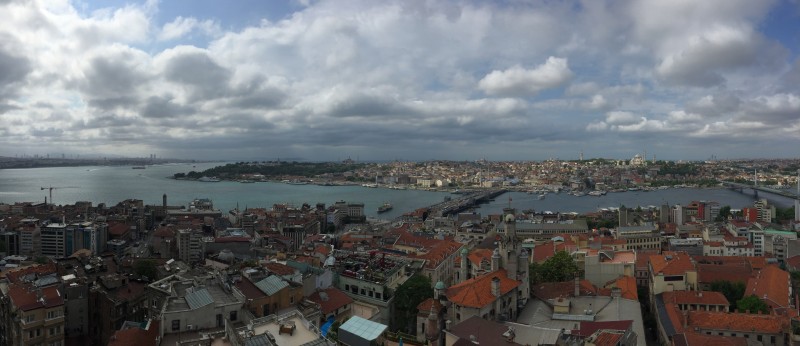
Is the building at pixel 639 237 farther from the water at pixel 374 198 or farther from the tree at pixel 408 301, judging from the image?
the water at pixel 374 198

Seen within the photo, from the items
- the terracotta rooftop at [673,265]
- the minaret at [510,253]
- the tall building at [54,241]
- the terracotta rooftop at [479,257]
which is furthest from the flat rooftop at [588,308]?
the tall building at [54,241]

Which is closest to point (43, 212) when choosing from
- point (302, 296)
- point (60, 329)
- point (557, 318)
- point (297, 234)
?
point (297, 234)

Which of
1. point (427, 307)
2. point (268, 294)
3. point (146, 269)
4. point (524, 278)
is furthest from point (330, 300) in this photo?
point (146, 269)

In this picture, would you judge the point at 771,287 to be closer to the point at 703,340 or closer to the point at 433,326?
the point at 703,340

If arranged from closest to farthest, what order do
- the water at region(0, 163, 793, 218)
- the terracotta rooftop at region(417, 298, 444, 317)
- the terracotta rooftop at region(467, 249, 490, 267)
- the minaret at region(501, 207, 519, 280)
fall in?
the terracotta rooftop at region(417, 298, 444, 317)
the minaret at region(501, 207, 519, 280)
the terracotta rooftop at region(467, 249, 490, 267)
the water at region(0, 163, 793, 218)

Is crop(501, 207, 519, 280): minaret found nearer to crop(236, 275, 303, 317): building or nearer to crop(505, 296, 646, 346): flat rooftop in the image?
crop(505, 296, 646, 346): flat rooftop

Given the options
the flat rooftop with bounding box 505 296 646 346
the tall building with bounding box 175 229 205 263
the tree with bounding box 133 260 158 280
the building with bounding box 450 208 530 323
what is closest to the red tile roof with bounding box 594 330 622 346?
the flat rooftop with bounding box 505 296 646 346
